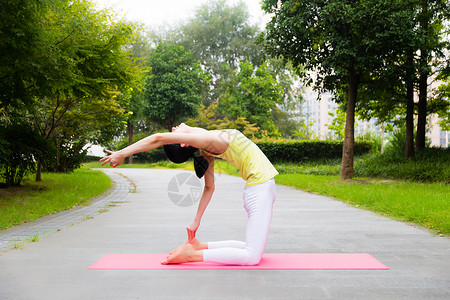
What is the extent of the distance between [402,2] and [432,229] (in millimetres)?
9301

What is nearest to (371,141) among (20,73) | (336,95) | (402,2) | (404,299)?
(336,95)

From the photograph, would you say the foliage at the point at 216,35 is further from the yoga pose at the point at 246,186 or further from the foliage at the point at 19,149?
the yoga pose at the point at 246,186

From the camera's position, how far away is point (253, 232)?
13.2 ft

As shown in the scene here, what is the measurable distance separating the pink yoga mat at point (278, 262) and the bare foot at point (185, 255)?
0.06 m

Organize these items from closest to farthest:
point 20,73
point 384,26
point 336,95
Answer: point 20,73 < point 384,26 < point 336,95

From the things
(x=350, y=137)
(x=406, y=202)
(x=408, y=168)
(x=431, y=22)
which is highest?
(x=431, y=22)

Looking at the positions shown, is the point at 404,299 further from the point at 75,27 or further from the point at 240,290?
the point at 75,27

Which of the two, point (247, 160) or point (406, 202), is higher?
point (247, 160)

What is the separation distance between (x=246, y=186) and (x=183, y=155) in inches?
29.4

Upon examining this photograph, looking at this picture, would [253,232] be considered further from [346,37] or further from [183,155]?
[346,37]

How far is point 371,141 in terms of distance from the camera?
1028 inches

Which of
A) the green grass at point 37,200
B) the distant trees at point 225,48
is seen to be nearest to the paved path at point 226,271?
the green grass at point 37,200

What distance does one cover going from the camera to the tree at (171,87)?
39312mm

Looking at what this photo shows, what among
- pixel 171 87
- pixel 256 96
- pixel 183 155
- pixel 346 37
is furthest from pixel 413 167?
pixel 171 87
